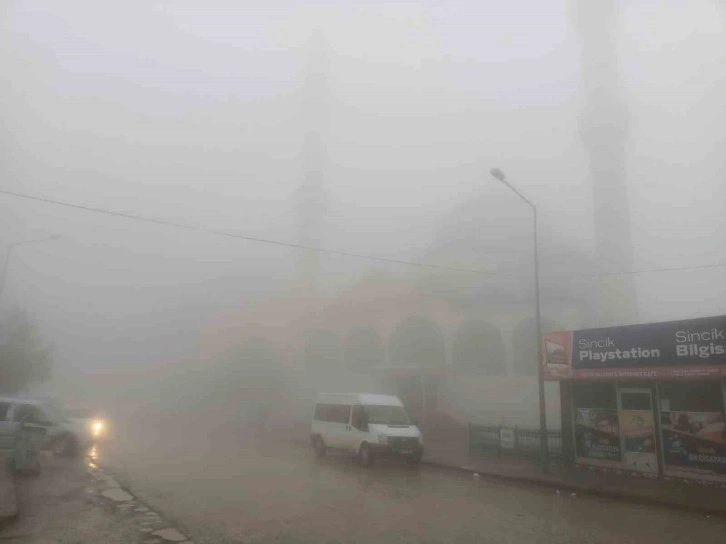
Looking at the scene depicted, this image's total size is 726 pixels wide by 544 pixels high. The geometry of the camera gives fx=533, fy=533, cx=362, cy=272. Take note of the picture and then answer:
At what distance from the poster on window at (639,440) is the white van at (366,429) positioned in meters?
6.23

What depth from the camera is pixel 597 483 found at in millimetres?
14094

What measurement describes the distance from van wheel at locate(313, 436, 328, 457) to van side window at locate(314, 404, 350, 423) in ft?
2.53

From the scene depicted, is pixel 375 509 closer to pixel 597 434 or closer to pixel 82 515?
pixel 82 515

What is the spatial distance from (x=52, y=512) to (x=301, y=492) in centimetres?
497

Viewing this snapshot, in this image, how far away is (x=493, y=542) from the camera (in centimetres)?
791

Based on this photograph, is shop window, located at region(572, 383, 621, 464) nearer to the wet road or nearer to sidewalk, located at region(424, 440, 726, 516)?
sidewalk, located at region(424, 440, 726, 516)

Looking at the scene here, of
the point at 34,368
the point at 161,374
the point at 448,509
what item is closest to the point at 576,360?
the point at 448,509

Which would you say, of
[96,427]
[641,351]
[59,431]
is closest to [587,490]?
[641,351]

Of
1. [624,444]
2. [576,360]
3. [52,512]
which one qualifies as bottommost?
[52,512]

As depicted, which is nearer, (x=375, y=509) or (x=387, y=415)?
(x=375, y=509)

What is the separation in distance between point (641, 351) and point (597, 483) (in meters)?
3.86

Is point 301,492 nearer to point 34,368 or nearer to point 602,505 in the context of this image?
point 602,505

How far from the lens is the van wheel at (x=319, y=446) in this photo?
20.7 metres

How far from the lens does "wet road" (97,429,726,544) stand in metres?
8.37
